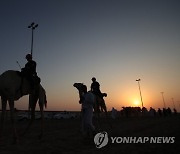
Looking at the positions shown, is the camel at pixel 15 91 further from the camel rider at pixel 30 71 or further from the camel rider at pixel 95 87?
the camel rider at pixel 95 87

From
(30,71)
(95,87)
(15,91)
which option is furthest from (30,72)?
(95,87)

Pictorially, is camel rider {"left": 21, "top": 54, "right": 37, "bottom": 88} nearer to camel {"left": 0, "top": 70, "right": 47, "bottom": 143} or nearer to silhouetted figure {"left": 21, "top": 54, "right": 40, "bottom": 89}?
silhouetted figure {"left": 21, "top": 54, "right": 40, "bottom": 89}

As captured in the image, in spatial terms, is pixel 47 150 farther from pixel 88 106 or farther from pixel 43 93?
pixel 43 93

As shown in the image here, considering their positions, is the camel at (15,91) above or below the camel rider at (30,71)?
below

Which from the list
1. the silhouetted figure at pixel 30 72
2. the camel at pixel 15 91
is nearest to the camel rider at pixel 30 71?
the silhouetted figure at pixel 30 72

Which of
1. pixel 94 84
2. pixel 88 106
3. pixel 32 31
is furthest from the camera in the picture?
pixel 32 31

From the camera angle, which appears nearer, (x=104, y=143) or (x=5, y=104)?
(x=104, y=143)

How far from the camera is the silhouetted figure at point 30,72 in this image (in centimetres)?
874

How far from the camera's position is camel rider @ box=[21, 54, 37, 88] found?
8.74 metres

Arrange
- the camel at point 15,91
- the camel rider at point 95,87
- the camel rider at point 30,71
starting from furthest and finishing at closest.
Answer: the camel rider at point 95,87 → the camel rider at point 30,71 → the camel at point 15,91

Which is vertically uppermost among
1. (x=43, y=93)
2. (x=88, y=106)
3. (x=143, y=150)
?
(x=43, y=93)

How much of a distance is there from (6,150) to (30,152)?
0.76 m

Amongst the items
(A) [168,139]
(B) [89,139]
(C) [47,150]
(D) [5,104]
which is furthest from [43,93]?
(A) [168,139]

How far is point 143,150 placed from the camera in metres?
5.74
